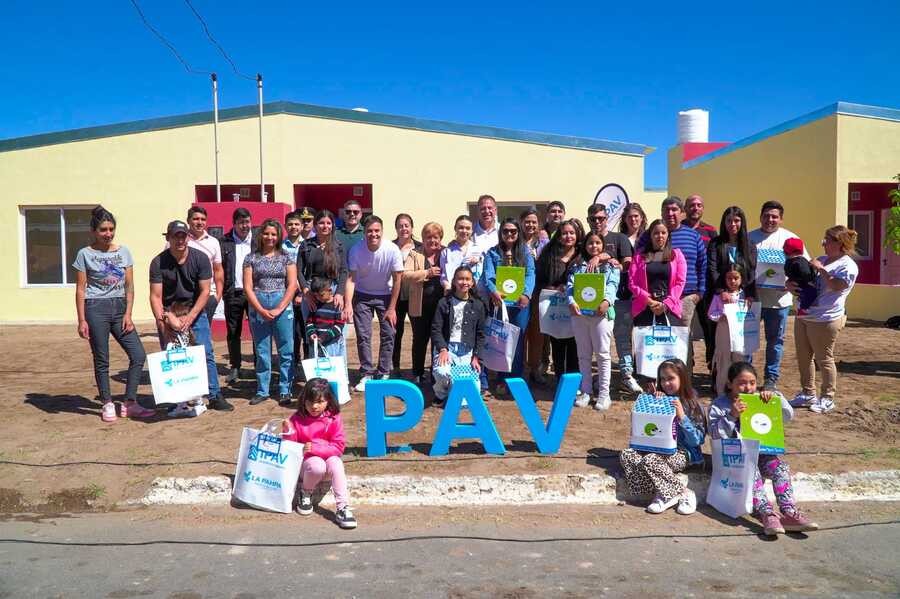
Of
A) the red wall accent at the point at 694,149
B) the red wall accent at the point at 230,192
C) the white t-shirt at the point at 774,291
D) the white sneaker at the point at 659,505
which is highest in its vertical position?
the red wall accent at the point at 694,149

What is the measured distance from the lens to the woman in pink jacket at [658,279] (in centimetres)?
667

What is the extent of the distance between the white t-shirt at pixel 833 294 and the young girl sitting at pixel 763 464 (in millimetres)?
2234

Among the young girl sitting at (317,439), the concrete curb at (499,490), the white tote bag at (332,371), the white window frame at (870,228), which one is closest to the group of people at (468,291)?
the white tote bag at (332,371)

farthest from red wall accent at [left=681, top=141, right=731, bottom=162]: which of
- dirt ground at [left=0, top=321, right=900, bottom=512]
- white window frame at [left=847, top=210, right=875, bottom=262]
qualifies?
dirt ground at [left=0, top=321, right=900, bottom=512]

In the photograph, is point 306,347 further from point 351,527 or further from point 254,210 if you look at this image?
point 254,210

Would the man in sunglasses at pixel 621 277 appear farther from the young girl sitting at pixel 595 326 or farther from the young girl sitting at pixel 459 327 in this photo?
the young girl sitting at pixel 459 327

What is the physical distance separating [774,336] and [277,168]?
10778 mm

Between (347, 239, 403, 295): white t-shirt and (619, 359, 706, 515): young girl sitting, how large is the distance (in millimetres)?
3051

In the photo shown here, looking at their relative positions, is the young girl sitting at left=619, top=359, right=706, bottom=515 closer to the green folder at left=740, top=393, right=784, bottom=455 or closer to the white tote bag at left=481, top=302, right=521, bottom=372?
the green folder at left=740, top=393, right=784, bottom=455

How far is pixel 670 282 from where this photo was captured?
6.72 metres

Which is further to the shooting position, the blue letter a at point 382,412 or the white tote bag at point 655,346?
the white tote bag at point 655,346

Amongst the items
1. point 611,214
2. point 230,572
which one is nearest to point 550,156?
point 611,214

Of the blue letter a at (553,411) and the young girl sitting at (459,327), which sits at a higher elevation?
the young girl sitting at (459,327)

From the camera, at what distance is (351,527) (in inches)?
178
